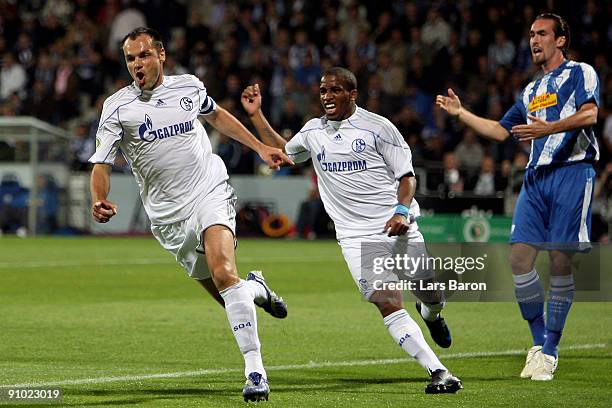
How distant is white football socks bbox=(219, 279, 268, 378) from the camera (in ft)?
24.6

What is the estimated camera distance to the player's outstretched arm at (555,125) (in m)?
8.27

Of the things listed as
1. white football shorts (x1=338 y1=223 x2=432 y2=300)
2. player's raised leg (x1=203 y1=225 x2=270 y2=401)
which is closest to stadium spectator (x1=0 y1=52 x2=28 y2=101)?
white football shorts (x1=338 y1=223 x2=432 y2=300)

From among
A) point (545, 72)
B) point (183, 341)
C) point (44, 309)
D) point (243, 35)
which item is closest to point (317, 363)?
point (183, 341)

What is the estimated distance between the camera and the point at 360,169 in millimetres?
8430

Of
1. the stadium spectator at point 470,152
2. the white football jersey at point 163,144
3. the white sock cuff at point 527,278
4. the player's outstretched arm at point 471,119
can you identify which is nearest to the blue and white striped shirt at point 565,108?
the player's outstretched arm at point 471,119

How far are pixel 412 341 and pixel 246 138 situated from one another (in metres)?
1.86

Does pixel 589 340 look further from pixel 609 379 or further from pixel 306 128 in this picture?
pixel 306 128

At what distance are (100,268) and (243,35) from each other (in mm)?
10807

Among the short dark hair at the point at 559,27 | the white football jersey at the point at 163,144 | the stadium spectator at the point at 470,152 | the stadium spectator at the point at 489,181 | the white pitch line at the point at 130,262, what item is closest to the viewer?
the white football jersey at the point at 163,144

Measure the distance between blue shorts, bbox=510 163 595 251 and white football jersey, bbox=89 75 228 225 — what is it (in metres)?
2.19

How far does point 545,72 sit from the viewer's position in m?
8.87

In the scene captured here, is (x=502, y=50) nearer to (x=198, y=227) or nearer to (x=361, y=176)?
(x=361, y=176)

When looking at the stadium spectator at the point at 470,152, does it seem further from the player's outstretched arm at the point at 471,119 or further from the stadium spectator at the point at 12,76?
the player's outstretched arm at the point at 471,119

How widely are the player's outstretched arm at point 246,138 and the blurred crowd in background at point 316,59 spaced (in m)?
14.5
